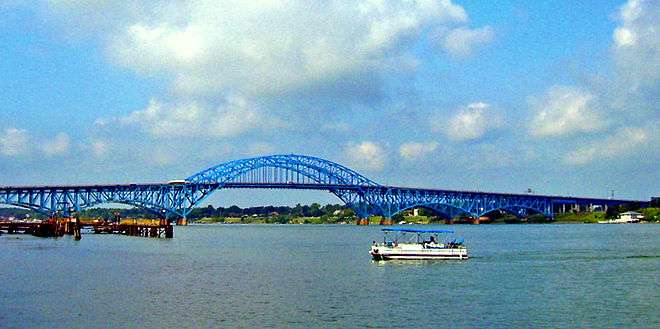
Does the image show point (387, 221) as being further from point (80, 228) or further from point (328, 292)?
point (328, 292)

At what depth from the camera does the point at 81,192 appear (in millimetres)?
151125

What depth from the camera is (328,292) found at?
38.0 m

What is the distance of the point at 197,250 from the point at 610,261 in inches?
1470

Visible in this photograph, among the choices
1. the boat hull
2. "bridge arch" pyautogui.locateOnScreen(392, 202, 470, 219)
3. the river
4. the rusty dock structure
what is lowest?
the river

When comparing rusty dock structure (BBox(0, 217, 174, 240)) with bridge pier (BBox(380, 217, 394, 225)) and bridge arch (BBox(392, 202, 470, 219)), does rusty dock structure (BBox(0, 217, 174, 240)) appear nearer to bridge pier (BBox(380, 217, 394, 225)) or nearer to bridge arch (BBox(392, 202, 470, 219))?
bridge pier (BBox(380, 217, 394, 225))

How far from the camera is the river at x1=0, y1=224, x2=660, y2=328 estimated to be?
1170 inches

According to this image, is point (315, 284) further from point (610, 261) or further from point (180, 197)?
point (180, 197)

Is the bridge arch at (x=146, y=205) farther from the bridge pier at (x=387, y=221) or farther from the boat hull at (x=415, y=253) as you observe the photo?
the boat hull at (x=415, y=253)

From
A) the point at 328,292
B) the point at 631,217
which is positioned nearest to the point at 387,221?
the point at 631,217

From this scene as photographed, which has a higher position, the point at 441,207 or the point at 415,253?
the point at 441,207

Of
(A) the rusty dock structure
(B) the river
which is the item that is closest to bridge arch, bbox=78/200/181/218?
(A) the rusty dock structure

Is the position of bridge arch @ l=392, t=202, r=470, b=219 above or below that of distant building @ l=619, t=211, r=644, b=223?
above

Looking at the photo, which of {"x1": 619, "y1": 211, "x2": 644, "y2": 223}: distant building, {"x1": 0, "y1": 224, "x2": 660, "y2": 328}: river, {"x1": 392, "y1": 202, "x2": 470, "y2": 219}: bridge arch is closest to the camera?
{"x1": 0, "y1": 224, "x2": 660, "y2": 328}: river

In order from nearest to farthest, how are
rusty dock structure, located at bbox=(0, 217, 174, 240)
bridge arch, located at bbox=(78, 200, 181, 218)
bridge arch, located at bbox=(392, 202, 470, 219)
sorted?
rusty dock structure, located at bbox=(0, 217, 174, 240), bridge arch, located at bbox=(78, 200, 181, 218), bridge arch, located at bbox=(392, 202, 470, 219)
